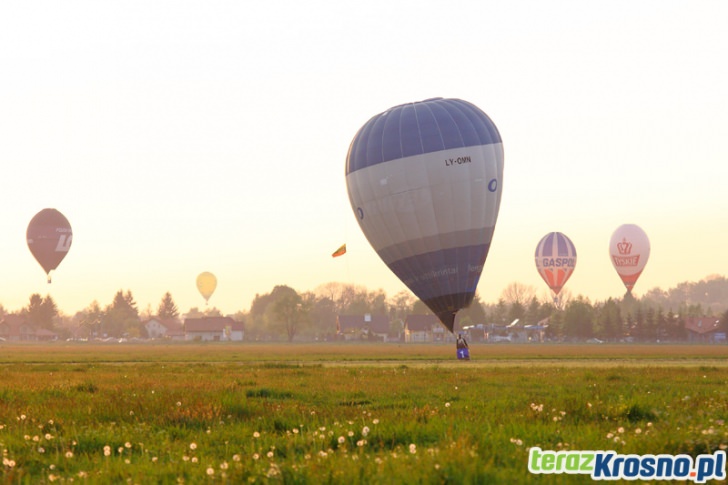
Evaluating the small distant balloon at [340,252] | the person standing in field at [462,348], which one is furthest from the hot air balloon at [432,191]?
the small distant balloon at [340,252]

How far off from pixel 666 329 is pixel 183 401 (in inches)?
7062

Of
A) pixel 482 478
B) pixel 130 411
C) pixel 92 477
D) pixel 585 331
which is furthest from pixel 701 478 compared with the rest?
pixel 585 331

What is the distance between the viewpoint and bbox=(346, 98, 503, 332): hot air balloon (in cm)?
5216

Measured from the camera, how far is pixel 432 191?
52.2 metres

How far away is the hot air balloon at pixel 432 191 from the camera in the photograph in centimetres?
5216

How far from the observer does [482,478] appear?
6887 mm

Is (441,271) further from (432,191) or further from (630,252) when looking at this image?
(630,252)

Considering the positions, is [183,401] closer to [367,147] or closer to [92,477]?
[92,477]

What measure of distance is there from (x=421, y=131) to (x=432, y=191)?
3.95 m

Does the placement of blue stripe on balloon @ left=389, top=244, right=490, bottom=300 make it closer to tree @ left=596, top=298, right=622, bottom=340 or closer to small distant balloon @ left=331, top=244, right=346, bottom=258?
small distant balloon @ left=331, top=244, right=346, bottom=258

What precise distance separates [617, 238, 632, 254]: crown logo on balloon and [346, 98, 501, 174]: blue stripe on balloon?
359 ft

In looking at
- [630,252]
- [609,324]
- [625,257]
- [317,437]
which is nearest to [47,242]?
[625,257]

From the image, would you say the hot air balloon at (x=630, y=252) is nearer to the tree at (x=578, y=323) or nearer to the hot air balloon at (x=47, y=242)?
the tree at (x=578, y=323)

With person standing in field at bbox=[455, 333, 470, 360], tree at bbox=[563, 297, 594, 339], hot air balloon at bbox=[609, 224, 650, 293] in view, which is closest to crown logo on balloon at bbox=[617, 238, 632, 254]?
hot air balloon at bbox=[609, 224, 650, 293]
